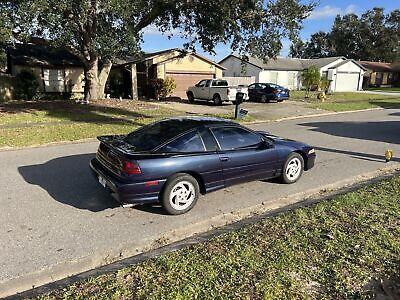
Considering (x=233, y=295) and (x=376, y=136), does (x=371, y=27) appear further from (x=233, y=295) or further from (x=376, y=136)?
(x=233, y=295)

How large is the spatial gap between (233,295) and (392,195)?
3964mm

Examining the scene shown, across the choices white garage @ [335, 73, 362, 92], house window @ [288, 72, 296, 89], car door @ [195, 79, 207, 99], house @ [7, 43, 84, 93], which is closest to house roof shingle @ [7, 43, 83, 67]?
house @ [7, 43, 84, 93]

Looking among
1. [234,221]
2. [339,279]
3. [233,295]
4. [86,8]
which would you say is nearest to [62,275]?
[233,295]

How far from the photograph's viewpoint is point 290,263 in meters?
3.46

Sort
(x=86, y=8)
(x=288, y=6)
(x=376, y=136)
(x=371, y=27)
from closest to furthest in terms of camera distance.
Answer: (x=86, y=8) → (x=376, y=136) → (x=288, y=6) → (x=371, y=27)

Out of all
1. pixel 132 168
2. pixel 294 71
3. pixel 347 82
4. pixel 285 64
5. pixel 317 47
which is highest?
pixel 317 47

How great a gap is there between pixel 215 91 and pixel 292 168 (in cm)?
1565

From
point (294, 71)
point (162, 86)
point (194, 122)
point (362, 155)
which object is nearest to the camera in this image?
point (194, 122)

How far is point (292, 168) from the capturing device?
6316 mm

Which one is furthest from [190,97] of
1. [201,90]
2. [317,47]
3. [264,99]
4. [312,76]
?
[317,47]

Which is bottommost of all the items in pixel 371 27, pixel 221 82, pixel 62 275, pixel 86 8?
pixel 62 275

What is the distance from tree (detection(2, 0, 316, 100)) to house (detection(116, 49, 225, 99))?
7.97 meters

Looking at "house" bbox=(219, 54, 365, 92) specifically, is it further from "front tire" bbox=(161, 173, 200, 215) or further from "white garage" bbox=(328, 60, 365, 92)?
"front tire" bbox=(161, 173, 200, 215)

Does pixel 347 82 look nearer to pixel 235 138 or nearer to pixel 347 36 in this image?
pixel 347 36
